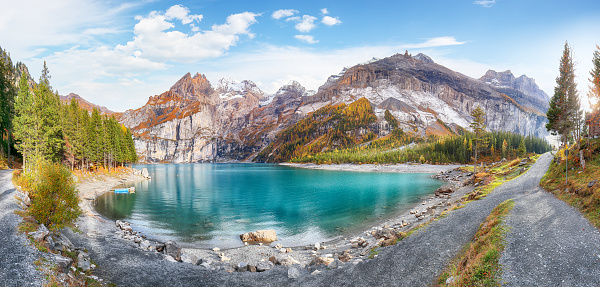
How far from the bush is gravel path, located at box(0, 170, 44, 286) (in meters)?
1.46

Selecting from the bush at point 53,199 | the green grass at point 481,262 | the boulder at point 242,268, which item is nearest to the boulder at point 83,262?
the bush at point 53,199

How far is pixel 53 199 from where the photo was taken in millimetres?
21938

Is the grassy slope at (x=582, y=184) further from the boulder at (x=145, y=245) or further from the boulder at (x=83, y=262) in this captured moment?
the boulder at (x=145, y=245)

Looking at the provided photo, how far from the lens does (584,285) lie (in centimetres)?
1136

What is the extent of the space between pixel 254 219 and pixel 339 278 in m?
27.9

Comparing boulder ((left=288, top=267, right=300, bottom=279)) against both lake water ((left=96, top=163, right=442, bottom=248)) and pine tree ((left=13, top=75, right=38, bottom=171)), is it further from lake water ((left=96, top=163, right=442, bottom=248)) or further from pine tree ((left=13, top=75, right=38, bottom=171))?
pine tree ((left=13, top=75, right=38, bottom=171))

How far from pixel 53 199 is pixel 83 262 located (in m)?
7.32

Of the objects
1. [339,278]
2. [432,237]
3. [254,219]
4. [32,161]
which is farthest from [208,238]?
[32,161]

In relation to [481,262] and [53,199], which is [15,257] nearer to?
[53,199]

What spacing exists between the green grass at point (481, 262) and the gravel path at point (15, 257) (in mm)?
20362

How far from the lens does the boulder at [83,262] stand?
1784 cm

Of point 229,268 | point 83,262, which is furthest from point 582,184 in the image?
point 83,262

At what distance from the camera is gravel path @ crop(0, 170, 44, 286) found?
12562 millimetres

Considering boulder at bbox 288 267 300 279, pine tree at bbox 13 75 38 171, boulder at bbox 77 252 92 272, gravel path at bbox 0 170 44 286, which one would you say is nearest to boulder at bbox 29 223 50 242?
gravel path at bbox 0 170 44 286
